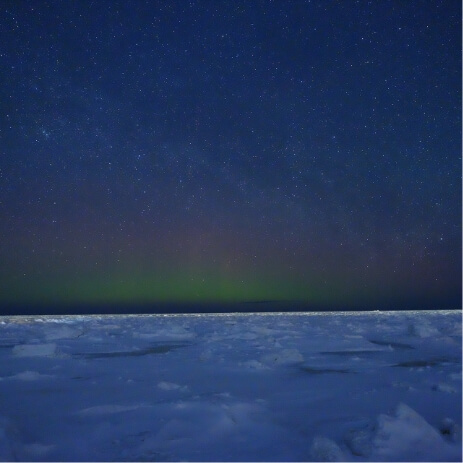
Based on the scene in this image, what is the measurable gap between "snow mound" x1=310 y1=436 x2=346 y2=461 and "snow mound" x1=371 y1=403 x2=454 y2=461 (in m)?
0.25

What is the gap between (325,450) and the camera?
302 centimetres

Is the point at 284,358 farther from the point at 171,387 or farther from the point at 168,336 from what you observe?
the point at 168,336

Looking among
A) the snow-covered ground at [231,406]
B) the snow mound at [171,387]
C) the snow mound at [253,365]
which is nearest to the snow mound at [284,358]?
the snow-covered ground at [231,406]

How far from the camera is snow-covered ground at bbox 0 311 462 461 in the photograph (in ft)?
10.3

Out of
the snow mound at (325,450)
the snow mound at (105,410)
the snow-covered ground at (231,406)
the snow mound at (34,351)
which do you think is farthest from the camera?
the snow mound at (34,351)

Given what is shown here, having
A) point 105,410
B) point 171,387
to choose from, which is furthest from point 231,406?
point 105,410

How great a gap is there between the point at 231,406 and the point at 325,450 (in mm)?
1387

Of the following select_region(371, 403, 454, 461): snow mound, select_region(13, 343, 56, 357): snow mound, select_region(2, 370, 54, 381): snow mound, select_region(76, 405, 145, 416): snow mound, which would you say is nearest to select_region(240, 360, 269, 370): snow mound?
select_region(76, 405, 145, 416): snow mound

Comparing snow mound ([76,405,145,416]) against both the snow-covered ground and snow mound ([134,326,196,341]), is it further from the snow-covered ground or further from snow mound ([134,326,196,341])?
snow mound ([134,326,196,341])

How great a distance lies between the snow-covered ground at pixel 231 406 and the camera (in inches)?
124

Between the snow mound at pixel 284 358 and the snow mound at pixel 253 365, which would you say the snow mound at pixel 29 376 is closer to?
the snow mound at pixel 253 365

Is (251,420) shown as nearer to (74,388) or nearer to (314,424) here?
(314,424)

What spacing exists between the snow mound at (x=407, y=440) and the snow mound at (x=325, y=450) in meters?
0.25

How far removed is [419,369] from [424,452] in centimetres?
351
